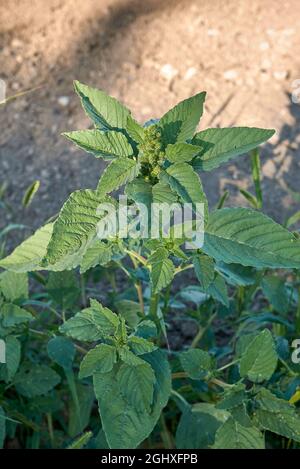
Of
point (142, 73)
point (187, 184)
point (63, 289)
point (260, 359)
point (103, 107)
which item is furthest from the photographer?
point (142, 73)

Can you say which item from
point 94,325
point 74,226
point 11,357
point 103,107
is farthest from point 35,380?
point 103,107

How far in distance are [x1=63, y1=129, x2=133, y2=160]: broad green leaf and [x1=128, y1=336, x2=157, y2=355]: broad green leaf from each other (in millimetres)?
319

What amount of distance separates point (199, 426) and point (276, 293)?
333 mm

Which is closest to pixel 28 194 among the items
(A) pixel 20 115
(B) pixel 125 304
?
(B) pixel 125 304

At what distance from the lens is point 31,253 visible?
1448 mm

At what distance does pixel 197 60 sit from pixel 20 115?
25.4 inches

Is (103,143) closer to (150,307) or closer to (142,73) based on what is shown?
(150,307)

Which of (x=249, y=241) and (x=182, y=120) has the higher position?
(x=182, y=120)

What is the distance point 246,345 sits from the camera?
155 centimetres

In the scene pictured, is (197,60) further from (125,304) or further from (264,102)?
(125,304)

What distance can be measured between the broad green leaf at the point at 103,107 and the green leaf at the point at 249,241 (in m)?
0.23

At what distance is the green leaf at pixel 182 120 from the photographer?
1.28 meters

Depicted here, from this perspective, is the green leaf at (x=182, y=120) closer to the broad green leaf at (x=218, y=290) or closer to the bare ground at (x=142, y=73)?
the broad green leaf at (x=218, y=290)

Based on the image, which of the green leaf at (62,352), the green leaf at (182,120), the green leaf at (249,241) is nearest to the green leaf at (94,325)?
the green leaf at (62,352)
